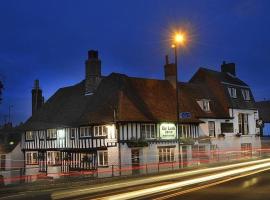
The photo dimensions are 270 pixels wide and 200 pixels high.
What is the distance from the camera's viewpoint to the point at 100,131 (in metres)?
35.8

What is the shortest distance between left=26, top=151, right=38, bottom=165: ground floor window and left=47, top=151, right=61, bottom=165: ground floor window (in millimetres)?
2348

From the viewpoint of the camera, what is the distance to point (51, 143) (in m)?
41.4

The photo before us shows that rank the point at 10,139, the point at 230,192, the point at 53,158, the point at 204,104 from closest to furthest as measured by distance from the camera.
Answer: the point at 230,192 < the point at 53,158 < the point at 204,104 < the point at 10,139

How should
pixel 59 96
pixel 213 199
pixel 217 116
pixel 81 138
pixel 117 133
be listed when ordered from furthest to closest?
Answer: pixel 59 96 → pixel 217 116 → pixel 81 138 → pixel 117 133 → pixel 213 199

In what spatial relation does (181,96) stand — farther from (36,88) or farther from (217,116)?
(36,88)

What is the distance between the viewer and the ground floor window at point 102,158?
35.3m

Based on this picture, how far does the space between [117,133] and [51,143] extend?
9847mm

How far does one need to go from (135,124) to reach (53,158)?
10254 millimetres

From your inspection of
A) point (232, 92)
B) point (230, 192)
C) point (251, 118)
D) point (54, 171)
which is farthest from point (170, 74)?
point (230, 192)

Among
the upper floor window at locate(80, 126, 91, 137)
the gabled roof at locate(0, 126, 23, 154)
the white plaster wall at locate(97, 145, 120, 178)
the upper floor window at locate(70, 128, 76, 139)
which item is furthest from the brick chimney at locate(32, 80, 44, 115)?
the white plaster wall at locate(97, 145, 120, 178)

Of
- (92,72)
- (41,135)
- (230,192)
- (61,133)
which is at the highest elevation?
(92,72)

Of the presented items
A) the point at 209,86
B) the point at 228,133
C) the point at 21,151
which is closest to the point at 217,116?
the point at 228,133

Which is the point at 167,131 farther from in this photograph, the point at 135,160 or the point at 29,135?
the point at 29,135

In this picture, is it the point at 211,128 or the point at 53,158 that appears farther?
the point at 211,128
